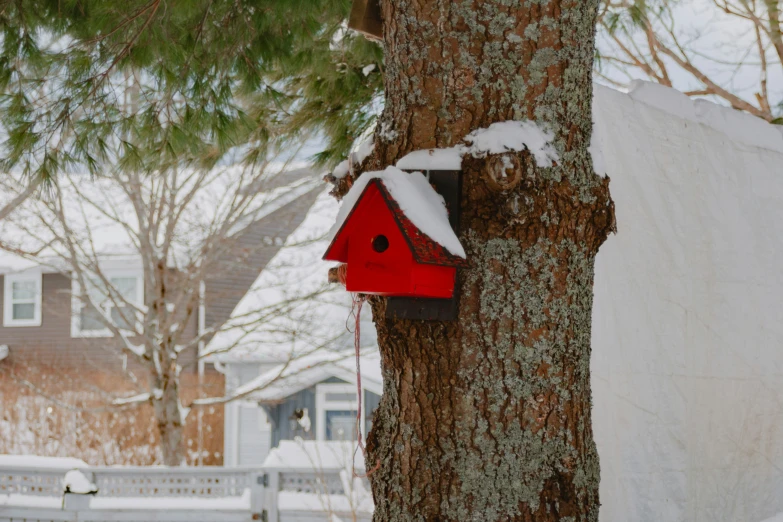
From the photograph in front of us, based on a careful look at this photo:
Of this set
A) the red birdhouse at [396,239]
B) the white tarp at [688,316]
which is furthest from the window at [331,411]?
the red birdhouse at [396,239]

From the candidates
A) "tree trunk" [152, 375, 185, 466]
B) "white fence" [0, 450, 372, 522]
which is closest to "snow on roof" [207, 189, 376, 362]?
"tree trunk" [152, 375, 185, 466]

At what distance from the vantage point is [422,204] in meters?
1.77

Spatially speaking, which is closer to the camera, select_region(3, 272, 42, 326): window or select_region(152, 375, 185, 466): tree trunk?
select_region(152, 375, 185, 466): tree trunk

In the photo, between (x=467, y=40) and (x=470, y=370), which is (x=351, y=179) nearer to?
(x=467, y=40)

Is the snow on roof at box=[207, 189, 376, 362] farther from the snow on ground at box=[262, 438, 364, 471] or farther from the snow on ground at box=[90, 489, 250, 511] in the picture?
the snow on ground at box=[90, 489, 250, 511]

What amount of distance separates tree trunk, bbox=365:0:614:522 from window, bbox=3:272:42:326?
12547mm

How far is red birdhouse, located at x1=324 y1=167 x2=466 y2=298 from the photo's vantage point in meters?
1.74

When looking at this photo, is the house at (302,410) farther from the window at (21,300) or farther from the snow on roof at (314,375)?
the window at (21,300)

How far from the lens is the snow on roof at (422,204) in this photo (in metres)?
1.75

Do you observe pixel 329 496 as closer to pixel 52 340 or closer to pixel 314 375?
pixel 314 375

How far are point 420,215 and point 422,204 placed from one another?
28 millimetres

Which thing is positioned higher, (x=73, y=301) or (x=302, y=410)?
(x=73, y=301)

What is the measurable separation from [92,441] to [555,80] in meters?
9.90

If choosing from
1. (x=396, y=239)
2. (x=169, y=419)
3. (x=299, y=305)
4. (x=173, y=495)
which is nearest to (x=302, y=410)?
(x=299, y=305)
